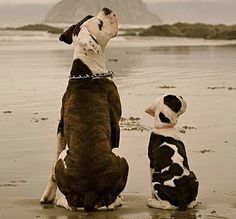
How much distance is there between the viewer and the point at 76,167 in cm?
624

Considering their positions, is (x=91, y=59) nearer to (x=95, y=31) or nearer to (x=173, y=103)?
(x=95, y=31)

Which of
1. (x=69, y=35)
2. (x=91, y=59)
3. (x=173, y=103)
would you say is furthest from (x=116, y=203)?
Result: (x=69, y=35)

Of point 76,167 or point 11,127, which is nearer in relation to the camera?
point 76,167

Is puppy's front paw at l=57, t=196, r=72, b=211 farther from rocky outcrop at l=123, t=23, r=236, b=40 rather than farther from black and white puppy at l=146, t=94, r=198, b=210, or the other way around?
rocky outcrop at l=123, t=23, r=236, b=40

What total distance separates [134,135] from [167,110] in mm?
3479

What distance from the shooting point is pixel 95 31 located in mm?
6523

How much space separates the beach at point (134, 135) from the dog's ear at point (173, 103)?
890mm

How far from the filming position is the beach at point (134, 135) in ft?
21.5

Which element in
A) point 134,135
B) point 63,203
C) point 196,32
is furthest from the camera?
point 196,32

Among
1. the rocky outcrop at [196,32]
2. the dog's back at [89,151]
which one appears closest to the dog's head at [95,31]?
the dog's back at [89,151]

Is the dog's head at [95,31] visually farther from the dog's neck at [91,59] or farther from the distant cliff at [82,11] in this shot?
the distant cliff at [82,11]

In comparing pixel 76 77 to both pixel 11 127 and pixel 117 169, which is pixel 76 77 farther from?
pixel 11 127

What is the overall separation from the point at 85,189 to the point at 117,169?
13.0 inches

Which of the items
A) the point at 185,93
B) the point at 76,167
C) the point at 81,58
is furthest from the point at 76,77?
the point at 185,93
